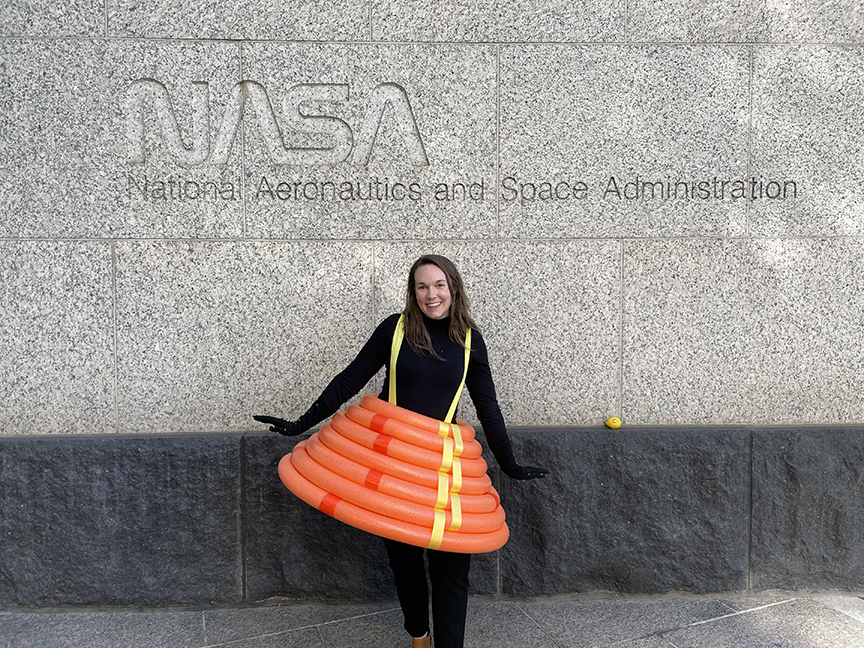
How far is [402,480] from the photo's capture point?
3137mm

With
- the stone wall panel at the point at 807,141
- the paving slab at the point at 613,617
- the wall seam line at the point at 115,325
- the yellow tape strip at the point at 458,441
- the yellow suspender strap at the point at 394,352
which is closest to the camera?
the yellow tape strip at the point at 458,441

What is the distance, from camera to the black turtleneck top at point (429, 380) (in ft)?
10.9

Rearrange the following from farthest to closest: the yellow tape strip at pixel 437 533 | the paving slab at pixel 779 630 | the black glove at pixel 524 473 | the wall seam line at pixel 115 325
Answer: the wall seam line at pixel 115 325 → the paving slab at pixel 779 630 → the black glove at pixel 524 473 → the yellow tape strip at pixel 437 533

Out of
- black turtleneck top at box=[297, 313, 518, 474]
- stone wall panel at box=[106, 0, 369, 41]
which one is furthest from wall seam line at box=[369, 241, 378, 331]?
stone wall panel at box=[106, 0, 369, 41]

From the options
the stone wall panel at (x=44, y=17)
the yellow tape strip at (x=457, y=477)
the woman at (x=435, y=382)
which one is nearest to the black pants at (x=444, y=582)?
the woman at (x=435, y=382)

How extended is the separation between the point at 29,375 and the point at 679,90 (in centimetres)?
481

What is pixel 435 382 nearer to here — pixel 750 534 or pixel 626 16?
pixel 750 534

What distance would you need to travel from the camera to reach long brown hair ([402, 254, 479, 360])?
3.36 meters

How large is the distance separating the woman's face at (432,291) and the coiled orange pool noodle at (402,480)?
527 mm

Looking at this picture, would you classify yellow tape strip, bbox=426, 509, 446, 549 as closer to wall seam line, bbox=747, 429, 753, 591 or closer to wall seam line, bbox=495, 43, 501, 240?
wall seam line, bbox=495, 43, 501, 240

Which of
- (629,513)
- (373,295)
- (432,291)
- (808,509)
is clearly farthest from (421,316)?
(808,509)

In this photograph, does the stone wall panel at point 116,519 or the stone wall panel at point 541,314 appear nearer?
the stone wall panel at point 116,519

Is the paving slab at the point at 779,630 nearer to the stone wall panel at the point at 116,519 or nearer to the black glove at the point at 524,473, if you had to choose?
the black glove at the point at 524,473

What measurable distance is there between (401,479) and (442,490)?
20 cm
